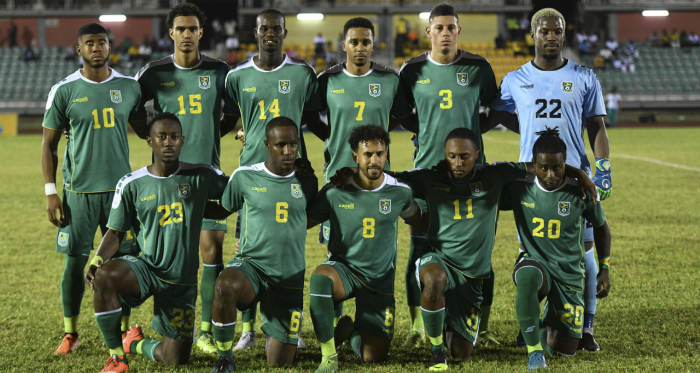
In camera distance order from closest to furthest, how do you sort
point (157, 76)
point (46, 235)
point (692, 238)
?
point (157, 76), point (692, 238), point (46, 235)

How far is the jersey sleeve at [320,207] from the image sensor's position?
430 centimetres

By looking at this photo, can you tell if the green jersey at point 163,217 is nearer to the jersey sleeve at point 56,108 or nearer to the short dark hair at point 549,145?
the jersey sleeve at point 56,108

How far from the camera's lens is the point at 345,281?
13.6 feet

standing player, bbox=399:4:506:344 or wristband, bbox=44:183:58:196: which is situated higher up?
standing player, bbox=399:4:506:344

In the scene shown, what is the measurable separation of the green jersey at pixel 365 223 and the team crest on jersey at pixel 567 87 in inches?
51.3

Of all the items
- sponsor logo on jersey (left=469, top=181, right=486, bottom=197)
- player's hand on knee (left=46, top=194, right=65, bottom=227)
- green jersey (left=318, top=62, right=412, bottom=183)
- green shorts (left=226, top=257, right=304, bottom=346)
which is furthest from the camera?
green jersey (left=318, top=62, right=412, bottom=183)

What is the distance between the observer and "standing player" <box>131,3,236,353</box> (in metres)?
4.75

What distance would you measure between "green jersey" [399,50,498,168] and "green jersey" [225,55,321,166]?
79 centimetres

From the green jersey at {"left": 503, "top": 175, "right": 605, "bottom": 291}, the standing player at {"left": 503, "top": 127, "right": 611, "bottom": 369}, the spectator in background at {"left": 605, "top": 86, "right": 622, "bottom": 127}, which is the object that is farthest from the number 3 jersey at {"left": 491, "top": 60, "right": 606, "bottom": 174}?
the spectator in background at {"left": 605, "top": 86, "right": 622, "bottom": 127}

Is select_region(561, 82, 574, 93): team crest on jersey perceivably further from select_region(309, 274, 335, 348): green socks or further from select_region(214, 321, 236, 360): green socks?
select_region(214, 321, 236, 360): green socks

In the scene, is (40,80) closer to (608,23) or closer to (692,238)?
(608,23)

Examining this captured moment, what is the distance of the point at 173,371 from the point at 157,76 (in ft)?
6.81

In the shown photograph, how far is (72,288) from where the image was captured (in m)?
4.62

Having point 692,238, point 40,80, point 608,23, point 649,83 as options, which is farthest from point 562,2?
point 692,238
